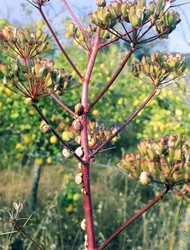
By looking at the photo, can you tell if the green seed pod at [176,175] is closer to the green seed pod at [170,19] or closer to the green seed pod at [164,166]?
the green seed pod at [164,166]

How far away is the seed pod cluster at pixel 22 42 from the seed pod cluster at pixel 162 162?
322 millimetres

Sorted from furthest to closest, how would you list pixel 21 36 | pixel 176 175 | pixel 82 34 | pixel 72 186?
1. pixel 72 186
2. pixel 82 34
3. pixel 21 36
4. pixel 176 175

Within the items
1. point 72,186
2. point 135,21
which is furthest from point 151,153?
point 72,186

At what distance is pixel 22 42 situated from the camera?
1.00 meters

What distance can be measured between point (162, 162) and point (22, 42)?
15.8 inches

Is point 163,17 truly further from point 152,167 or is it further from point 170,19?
point 152,167

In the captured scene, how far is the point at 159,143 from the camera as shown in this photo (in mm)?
950

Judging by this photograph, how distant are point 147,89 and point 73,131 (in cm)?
478

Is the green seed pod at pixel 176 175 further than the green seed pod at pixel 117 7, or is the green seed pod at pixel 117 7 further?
the green seed pod at pixel 117 7

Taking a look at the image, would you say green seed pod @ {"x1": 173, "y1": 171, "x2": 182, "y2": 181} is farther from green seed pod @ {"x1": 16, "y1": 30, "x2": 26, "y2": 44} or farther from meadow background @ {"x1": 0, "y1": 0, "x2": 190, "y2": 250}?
meadow background @ {"x1": 0, "y1": 0, "x2": 190, "y2": 250}

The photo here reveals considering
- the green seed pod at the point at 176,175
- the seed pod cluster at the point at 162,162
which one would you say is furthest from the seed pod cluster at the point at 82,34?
the green seed pod at the point at 176,175

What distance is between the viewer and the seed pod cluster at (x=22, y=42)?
1.00 metres

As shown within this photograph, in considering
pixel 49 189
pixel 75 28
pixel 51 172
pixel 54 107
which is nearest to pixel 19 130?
pixel 54 107

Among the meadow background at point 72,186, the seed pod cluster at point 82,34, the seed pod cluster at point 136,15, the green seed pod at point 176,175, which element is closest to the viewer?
the green seed pod at point 176,175
